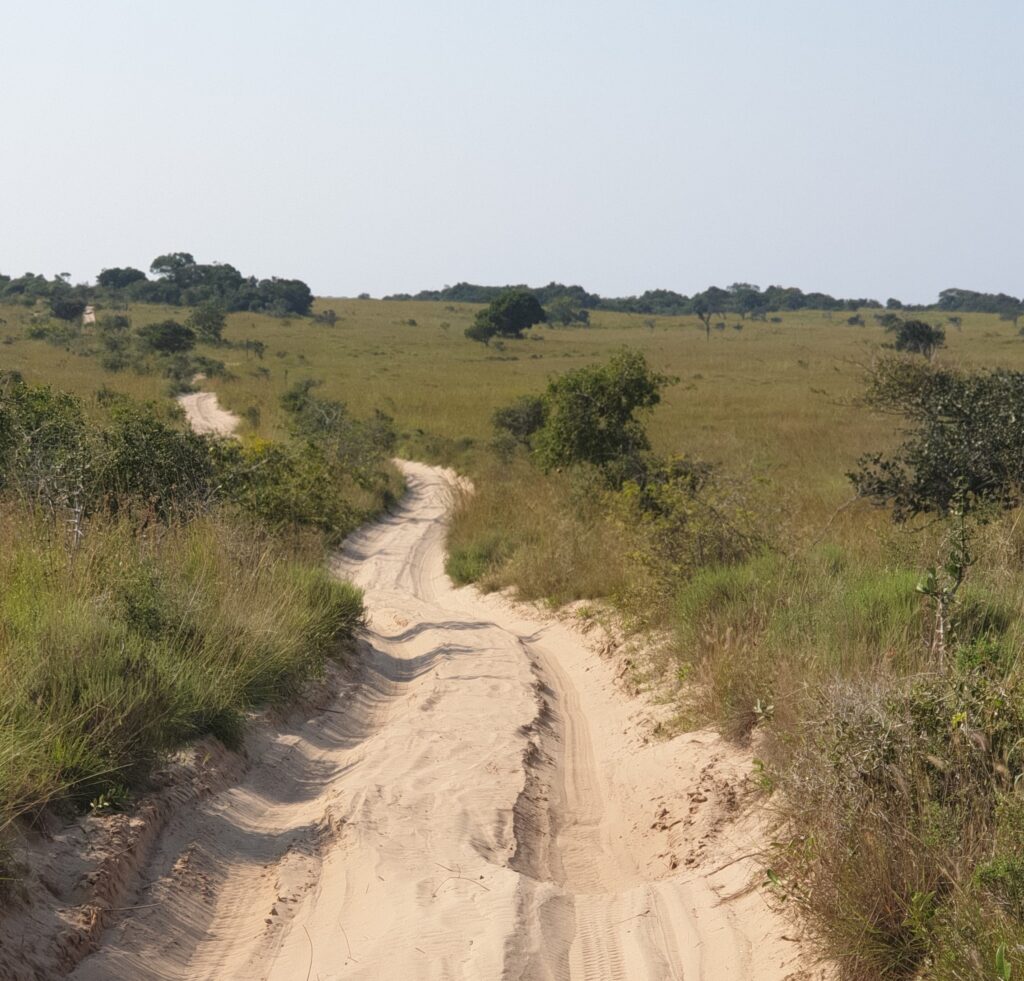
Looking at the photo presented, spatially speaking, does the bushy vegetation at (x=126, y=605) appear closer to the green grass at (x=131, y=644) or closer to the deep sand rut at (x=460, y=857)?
the green grass at (x=131, y=644)

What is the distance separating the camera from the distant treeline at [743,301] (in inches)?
4638

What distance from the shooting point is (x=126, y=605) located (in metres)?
6.59

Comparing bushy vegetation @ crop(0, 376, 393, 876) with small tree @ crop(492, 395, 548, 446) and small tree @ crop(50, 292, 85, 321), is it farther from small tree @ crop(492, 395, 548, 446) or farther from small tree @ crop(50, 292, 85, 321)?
small tree @ crop(50, 292, 85, 321)

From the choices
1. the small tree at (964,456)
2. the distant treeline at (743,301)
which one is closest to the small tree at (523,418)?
the small tree at (964,456)

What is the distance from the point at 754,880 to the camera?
4766 millimetres

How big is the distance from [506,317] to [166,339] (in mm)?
24224

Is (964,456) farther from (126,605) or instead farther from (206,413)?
(206,413)

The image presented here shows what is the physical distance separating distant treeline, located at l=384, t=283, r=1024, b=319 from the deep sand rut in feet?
343

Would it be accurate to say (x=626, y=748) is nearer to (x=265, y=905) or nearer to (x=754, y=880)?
(x=754, y=880)

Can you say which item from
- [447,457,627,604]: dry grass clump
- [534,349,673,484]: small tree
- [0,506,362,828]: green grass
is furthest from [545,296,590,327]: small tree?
[0,506,362,828]: green grass

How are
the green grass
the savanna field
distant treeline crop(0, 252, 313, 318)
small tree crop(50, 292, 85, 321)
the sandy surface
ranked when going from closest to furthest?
1. the savanna field
2. the green grass
3. the sandy surface
4. small tree crop(50, 292, 85, 321)
5. distant treeline crop(0, 252, 313, 318)

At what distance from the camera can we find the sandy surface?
1191 inches

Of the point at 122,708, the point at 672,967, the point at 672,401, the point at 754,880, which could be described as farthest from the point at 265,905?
the point at 672,401

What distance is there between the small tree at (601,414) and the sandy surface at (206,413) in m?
11.7
